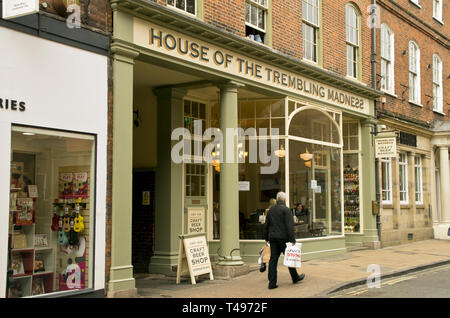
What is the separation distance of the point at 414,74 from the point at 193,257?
13.9 meters

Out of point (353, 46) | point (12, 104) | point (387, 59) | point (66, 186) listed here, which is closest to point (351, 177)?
point (353, 46)

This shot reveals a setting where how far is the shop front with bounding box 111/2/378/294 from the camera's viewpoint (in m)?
9.91

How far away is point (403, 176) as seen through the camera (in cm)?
1966

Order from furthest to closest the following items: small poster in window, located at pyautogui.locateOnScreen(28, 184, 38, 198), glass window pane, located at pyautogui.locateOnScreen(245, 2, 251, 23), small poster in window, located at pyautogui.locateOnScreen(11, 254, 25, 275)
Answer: glass window pane, located at pyautogui.locateOnScreen(245, 2, 251, 23) → small poster in window, located at pyautogui.locateOnScreen(28, 184, 38, 198) → small poster in window, located at pyautogui.locateOnScreen(11, 254, 25, 275)

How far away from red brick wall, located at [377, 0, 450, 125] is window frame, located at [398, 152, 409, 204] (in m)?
1.49

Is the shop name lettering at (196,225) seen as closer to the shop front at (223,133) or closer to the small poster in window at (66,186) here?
the shop front at (223,133)

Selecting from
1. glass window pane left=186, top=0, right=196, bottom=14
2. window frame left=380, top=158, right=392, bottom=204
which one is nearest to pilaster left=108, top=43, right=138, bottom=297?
glass window pane left=186, top=0, right=196, bottom=14

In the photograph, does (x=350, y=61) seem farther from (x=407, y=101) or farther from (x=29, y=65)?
(x=29, y=65)

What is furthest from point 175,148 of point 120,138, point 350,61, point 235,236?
point 350,61

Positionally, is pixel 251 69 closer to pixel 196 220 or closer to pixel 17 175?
pixel 196 220

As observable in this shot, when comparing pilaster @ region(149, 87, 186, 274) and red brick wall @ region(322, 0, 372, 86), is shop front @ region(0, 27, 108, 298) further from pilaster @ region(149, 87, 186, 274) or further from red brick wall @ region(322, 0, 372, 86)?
red brick wall @ region(322, 0, 372, 86)

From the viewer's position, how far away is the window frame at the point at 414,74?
20.5 m

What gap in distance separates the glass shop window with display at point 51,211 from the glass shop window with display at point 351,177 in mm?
10654

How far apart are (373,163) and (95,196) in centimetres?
1111
